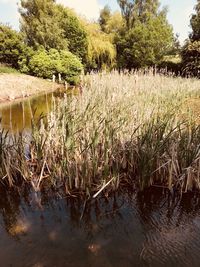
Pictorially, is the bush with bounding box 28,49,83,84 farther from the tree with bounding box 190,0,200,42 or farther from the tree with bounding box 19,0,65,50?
the tree with bounding box 190,0,200,42

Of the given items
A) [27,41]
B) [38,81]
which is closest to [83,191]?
[38,81]

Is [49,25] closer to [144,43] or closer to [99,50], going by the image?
[99,50]

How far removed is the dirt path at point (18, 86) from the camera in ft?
40.0

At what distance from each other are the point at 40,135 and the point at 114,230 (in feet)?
6.26

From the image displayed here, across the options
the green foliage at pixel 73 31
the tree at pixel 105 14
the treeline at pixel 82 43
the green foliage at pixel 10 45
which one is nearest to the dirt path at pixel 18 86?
the treeline at pixel 82 43

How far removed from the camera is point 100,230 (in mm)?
3107

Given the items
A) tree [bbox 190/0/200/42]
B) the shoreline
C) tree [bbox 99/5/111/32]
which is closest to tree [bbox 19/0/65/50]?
the shoreline

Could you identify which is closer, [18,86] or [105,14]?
[18,86]

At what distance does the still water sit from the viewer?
2.68m

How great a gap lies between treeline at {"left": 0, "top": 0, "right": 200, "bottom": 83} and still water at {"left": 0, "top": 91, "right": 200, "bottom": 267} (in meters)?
12.9

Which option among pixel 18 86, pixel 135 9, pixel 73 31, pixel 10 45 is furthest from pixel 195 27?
pixel 18 86

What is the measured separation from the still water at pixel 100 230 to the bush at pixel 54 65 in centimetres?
1497

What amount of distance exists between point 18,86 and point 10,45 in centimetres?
555

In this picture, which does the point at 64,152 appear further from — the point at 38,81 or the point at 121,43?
the point at 121,43
